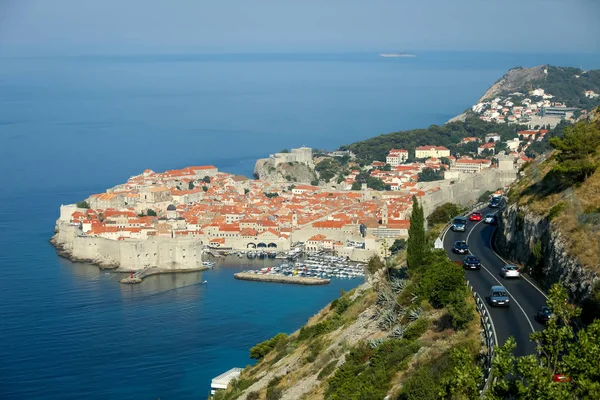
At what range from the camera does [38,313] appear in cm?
2267

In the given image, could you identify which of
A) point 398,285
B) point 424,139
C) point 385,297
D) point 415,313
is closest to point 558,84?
point 424,139

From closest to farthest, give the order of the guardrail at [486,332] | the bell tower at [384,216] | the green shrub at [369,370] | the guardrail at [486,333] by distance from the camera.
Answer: the guardrail at [486,332]
the guardrail at [486,333]
the green shrub at [369,370]
the bell tower at [384,216]

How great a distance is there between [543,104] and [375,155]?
17002mm

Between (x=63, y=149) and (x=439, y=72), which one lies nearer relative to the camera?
(x=63, y=149)

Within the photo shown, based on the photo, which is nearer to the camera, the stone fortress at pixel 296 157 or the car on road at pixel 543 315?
the car on road at pixel 543 315

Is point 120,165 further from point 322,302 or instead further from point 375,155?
point 322,302

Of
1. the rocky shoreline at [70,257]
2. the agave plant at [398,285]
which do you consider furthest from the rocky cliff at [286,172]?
the agave plant at [398,285]

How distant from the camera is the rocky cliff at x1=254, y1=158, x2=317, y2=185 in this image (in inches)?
1742

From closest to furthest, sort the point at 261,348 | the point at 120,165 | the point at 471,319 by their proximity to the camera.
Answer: the point at 471,319
the point at 261,348
the point at 120,165

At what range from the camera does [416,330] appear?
806 centimetres

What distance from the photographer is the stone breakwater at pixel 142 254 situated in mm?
27719

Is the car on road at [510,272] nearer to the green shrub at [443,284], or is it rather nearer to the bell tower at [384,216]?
the green shrub at [443,284]

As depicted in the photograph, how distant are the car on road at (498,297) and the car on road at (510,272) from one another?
0.98 m

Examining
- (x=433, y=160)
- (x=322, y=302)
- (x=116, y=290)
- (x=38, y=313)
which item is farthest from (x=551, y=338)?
(x=433, y=160)
